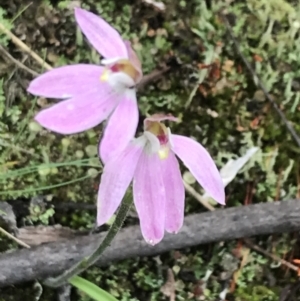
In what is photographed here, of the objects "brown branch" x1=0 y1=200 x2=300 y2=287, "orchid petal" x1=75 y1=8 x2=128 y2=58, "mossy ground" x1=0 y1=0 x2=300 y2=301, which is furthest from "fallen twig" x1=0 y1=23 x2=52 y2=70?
"orchid petal" x1=75 y1=8 x2=128 y2=58

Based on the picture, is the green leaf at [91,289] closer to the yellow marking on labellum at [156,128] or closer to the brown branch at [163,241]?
the brown branch at [163,241]

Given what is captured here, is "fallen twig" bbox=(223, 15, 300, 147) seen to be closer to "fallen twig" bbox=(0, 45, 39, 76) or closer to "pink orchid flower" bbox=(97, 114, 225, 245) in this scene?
"fallen twig" bbox=(0, 45, 39, 76)

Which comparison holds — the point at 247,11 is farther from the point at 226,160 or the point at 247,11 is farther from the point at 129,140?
the point at 129,140

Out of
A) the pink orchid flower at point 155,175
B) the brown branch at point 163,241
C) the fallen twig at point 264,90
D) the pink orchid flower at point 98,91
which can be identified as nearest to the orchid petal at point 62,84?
the pink orchid flower at point 98,91

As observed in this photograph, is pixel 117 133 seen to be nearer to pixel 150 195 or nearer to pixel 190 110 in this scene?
pixel 150 195

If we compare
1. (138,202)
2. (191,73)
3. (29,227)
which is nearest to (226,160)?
(191,73)

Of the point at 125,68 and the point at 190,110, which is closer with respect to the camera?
the point at 125,68

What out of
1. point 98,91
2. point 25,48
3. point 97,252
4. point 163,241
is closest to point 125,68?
point 98,91
